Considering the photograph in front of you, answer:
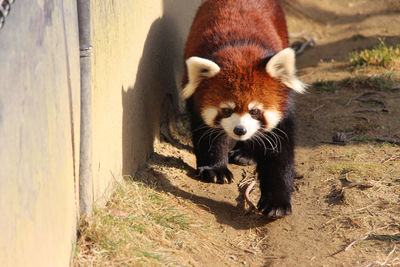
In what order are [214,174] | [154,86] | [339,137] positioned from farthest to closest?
[339,137] → [154,86] → [214,174]

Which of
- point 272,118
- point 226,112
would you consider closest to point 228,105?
point 226,112

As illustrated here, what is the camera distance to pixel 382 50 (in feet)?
19.4

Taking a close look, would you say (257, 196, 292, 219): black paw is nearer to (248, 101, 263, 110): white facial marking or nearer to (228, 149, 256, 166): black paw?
(248, 101, 263, 110): white facial marking

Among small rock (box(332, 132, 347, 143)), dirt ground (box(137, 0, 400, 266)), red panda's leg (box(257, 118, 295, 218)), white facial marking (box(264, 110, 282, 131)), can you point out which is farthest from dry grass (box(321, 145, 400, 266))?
white facial marking (box(264, 110, 282, 131))

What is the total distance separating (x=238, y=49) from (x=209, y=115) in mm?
520

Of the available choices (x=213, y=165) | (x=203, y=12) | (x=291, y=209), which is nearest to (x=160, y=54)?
(x=203, y=12)

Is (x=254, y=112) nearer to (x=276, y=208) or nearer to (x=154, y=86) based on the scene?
(x=276, y=208)

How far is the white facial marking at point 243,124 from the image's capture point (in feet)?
11.3

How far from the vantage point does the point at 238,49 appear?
3.64m

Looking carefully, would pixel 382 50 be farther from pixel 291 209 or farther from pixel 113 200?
pixel 113 200

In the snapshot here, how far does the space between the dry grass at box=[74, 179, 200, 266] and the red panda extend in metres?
0.63

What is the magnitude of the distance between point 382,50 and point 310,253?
3.64 m

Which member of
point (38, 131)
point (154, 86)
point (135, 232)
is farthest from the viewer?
point (154, 86)

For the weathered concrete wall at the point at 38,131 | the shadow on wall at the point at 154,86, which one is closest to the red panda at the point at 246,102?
the shadow on wall at the point at 154,86
